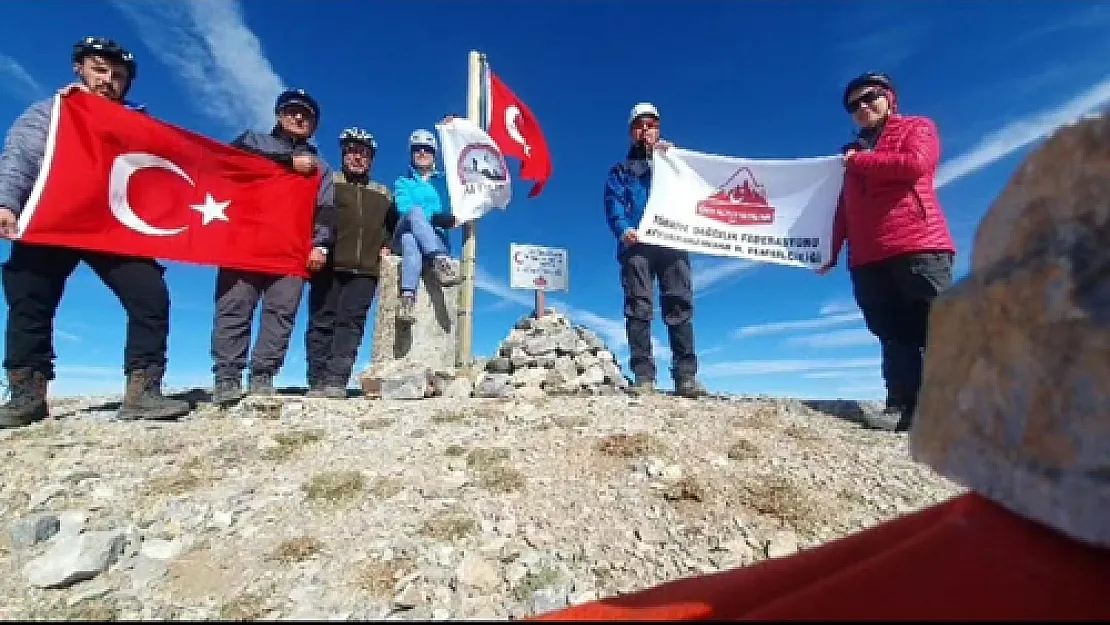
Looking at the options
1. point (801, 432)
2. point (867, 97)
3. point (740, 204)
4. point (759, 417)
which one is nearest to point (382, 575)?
point (801, 432)

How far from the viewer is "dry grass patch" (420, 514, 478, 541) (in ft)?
10.5

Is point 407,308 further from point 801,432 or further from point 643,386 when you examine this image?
point 801,432

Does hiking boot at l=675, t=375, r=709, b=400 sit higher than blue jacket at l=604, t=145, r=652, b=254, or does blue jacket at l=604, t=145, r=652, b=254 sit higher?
blue jacket at l=604, t=145, r=652, b=254

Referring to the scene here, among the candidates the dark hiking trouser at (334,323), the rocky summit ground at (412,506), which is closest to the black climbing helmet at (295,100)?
the dark hiking trouser at (334,323)

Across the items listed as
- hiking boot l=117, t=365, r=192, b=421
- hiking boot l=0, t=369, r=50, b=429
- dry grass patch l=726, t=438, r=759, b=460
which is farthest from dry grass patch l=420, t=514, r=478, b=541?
hiking boot l=0, t=369, r=50, b=429

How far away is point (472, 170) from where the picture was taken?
8250 millimetres

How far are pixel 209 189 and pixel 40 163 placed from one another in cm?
137

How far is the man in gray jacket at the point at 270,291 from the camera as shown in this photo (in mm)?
5930

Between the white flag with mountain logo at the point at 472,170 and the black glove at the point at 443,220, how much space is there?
0.34ft

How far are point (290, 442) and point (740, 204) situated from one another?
5.82m

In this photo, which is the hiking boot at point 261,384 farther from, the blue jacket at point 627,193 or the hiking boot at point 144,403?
the blue jacket at point 627,193

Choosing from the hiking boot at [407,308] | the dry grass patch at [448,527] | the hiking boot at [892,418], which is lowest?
the dry grass patch at [448,527]

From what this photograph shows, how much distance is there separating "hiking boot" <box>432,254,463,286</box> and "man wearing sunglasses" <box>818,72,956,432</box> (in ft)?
16.7

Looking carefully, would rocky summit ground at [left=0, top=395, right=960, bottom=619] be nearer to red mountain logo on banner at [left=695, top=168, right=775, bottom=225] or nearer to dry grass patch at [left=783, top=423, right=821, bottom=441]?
dry grass patch at [left=783, top=423, right=821, bottom=441]
